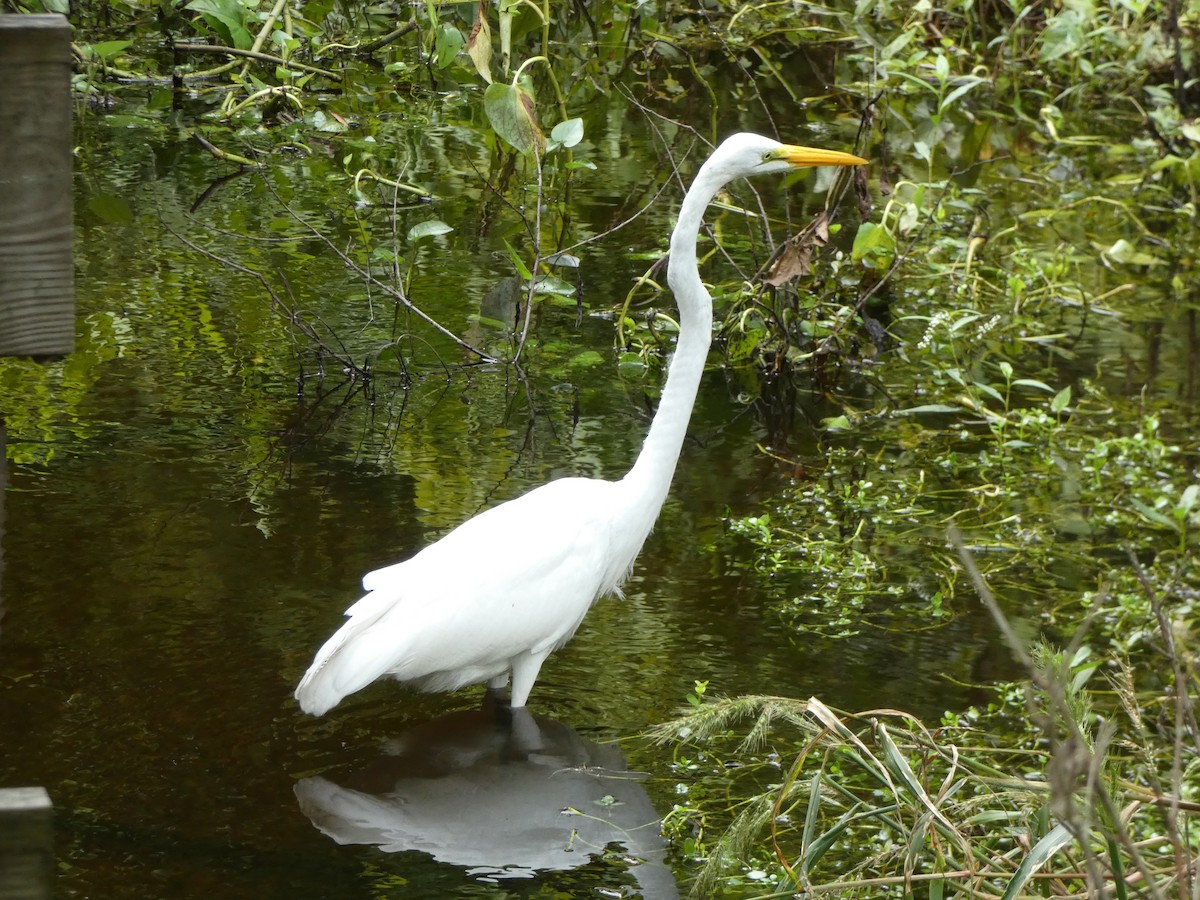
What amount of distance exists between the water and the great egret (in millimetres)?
216

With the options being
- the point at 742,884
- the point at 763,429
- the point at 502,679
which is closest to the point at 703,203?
the point at 502,679

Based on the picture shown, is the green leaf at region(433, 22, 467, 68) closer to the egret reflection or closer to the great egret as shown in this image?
the great egret

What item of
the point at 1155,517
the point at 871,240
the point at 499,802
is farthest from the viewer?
the point at 871,240

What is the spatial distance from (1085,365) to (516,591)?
3571 millimetres

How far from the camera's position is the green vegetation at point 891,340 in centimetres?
282

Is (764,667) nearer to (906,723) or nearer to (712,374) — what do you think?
(906,723)

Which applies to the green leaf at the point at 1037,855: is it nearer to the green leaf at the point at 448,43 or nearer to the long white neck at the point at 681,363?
the long white neck at the point at 681,363

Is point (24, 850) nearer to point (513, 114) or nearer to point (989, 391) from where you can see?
point (513, 114)

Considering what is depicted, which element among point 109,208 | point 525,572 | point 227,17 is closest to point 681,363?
point 525,572

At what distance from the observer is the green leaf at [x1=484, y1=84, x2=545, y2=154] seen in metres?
4.62

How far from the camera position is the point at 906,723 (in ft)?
11.7

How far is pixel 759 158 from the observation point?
3637 millimetres

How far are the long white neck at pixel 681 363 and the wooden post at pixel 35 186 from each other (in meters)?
2.28

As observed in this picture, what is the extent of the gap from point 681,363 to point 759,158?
0.55 m
